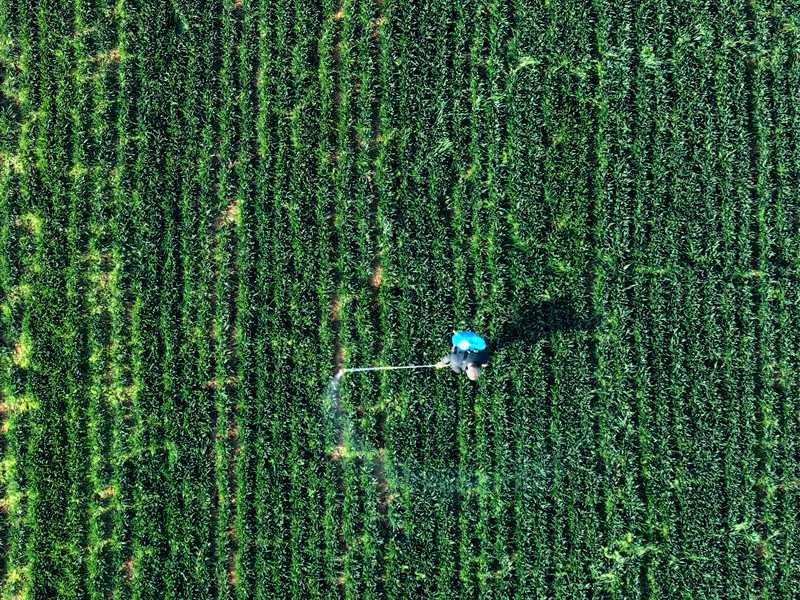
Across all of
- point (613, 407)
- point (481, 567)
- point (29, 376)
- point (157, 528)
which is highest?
point (29, 376)

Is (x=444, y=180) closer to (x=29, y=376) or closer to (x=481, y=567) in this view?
(x=481, y=567)

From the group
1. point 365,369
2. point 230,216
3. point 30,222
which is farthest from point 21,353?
point 365,369

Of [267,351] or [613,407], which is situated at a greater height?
[267,351]

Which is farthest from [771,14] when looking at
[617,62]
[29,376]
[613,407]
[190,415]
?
[29,376]

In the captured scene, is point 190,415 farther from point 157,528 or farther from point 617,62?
point 617,62

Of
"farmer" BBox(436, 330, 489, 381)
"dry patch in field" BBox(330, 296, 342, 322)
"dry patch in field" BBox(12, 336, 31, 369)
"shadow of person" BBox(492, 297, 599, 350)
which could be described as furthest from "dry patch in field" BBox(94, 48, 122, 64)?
"shadow of person" BBox(492, 297, 599, 350)

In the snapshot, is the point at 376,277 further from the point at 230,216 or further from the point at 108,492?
the point at 108,492
